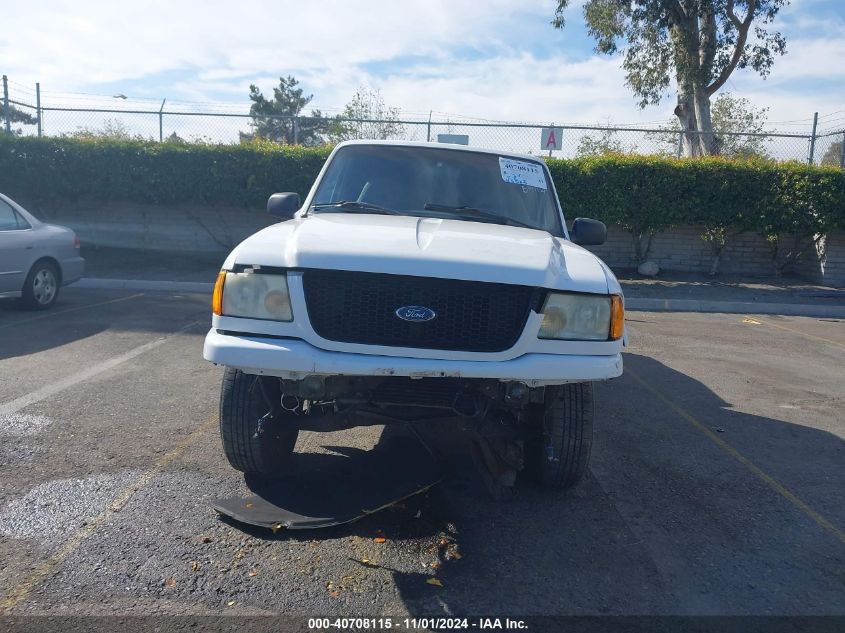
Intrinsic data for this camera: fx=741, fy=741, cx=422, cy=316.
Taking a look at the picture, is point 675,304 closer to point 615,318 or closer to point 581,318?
point 615,318

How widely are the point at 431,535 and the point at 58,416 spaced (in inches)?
122

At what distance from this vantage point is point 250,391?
3926 millimetres

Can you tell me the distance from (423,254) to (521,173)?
204 centimetres

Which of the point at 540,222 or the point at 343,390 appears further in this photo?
the point at 540,222

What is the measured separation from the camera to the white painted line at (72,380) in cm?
546

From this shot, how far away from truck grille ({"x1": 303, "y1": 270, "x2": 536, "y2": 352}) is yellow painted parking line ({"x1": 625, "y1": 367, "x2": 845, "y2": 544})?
210 centimetres

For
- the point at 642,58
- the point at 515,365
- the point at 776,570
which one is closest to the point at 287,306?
the point at 515,365

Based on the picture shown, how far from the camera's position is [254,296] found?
3.47 m

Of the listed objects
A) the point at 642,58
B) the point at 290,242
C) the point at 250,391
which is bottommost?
the point at 250,391

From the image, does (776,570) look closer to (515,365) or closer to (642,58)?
(515,365)

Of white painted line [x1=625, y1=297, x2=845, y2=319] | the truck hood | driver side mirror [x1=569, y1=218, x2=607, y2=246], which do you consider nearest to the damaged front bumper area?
the truck hood

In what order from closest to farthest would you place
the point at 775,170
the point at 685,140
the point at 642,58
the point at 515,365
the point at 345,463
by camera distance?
the point at 515,365, the point at 345,463, the point at 775,170, the point at 685,140, the point at 642,58

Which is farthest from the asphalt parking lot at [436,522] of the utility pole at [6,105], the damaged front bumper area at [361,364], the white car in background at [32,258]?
the utility pole at [6,105]

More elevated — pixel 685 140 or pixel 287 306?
pixel 685 140
